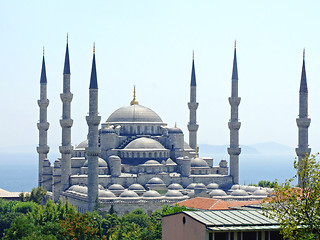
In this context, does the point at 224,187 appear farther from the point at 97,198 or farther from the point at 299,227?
the point at 299,227

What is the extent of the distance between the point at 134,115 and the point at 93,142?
48.7 feet

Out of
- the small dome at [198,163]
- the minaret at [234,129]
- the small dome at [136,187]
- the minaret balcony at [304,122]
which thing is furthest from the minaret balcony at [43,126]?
the minaret balcony at [304,122]

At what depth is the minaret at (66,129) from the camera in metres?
73.1

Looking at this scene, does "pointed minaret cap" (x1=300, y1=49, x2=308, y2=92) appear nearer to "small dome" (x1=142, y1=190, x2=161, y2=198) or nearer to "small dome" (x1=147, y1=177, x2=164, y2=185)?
"small dome" (x1=147, y1=177, x2=164, y2=185)

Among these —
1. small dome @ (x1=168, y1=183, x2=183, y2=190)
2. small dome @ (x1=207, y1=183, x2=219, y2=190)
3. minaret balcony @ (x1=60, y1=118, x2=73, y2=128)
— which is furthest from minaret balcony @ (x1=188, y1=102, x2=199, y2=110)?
minaret balcony @ (x1=60, y1=118, x2=73, y2=128)

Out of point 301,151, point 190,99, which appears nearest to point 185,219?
point 301,151

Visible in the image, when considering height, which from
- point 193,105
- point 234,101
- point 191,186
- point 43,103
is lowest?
point 191,186

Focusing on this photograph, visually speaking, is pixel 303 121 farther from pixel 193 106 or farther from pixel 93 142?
pixel 93 142

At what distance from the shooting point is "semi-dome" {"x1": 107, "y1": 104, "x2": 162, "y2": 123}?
81.3 metres

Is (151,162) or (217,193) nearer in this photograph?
(217,193)

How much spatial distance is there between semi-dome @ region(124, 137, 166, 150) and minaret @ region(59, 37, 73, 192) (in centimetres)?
623

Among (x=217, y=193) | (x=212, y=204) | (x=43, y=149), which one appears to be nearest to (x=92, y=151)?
(x=217, y=193)

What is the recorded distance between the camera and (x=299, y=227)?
29328 millimetres

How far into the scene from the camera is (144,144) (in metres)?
76.9
